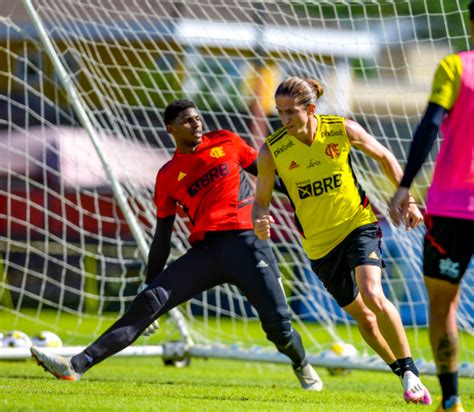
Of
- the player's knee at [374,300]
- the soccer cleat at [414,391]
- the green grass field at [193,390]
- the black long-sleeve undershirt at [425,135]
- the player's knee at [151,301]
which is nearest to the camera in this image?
the black long-sleeve undershirt at [425,135]

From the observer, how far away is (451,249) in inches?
181

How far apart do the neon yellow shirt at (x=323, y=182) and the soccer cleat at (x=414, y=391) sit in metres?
0.88

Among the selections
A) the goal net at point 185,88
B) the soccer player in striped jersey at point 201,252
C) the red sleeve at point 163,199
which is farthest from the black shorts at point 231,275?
the goal net at point 185,88

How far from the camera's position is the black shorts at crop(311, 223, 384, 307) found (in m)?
6.28

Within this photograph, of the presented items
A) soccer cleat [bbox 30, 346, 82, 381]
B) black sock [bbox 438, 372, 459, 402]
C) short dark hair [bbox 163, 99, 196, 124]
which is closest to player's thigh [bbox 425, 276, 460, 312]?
black sock [bbox 438, 372, 459, 402]

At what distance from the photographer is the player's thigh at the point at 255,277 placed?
23.3 feet

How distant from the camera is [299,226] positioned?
6.58 metres

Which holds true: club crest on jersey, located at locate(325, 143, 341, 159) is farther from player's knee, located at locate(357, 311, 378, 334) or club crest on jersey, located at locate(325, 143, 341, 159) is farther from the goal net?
the goal net

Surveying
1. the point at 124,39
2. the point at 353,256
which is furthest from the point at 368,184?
the point at 353,256

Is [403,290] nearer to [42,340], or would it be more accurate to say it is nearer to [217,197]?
[42,340]

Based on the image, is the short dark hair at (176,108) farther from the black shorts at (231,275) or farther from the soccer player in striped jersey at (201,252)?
the black shorts at (231,275)

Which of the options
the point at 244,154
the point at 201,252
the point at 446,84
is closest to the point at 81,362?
the point at 201,252

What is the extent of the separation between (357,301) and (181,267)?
126 centimetres

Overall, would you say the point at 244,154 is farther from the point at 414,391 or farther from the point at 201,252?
the point at 414,391
